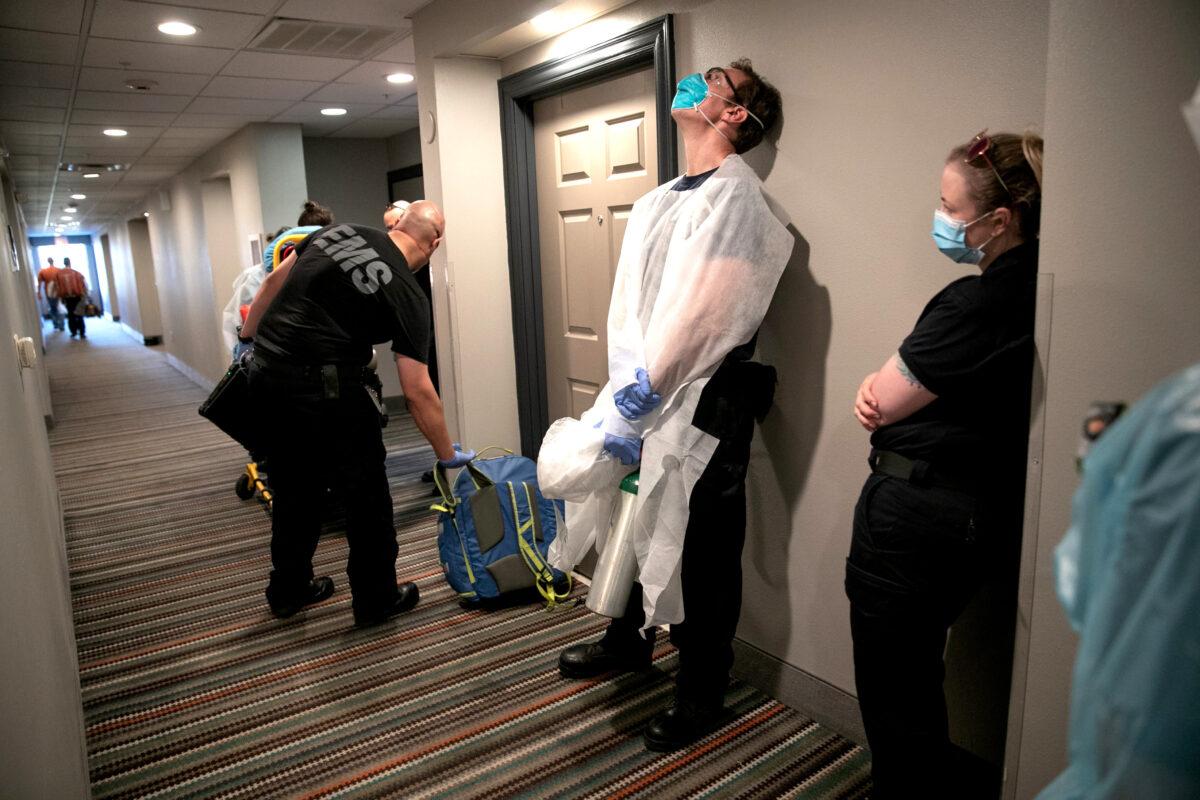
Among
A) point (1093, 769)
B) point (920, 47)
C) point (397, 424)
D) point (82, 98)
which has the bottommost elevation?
point (397, 424)

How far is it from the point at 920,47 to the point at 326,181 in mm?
5586

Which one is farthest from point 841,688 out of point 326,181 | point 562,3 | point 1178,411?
point 326,181

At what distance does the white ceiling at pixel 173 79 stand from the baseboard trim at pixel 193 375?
88.1 inches

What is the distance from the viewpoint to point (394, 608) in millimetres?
2781

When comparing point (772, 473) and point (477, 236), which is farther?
point (477, 236)

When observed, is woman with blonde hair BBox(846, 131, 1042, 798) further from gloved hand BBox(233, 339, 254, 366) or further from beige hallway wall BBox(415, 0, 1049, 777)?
gloved hand BBox(233, 339, 254, 366)

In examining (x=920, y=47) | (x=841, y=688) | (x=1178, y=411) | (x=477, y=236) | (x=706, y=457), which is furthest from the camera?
(x=477, y=236)

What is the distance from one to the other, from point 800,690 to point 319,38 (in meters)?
3.27

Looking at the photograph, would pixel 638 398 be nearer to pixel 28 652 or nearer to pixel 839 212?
pixel 839 212

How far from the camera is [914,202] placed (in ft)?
5.52

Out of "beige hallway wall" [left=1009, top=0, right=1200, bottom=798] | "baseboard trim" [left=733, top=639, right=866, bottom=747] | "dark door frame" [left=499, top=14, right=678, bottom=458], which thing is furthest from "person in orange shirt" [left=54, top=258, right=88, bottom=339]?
"beige hallway wall" [left=1009, top=0, right=1200, bottom=798]

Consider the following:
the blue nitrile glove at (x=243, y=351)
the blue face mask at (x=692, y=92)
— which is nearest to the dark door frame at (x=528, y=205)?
the blue face mask at (x=692, y=92)

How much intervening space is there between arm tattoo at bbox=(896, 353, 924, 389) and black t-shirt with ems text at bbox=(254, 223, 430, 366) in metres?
1.47

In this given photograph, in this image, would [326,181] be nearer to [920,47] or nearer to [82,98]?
[82,98]
